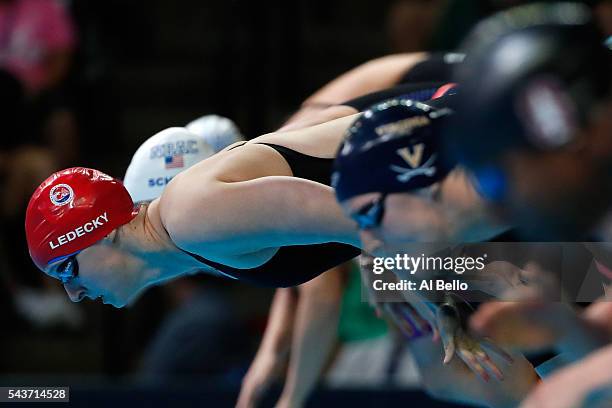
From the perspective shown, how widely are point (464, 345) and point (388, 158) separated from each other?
734mm

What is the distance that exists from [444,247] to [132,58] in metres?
4.38

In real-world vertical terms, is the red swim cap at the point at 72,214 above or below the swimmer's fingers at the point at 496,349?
above

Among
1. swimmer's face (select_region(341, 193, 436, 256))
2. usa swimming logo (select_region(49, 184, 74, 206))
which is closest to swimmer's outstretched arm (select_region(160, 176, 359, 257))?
swimmer's face (select_region(341, 193, 436, 256))

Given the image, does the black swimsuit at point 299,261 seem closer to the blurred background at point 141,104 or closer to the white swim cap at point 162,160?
the white swim cap at point 162,160

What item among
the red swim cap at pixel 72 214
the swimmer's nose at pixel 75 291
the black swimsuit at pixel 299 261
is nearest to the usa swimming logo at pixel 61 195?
the red swim cap at pixel 72 214

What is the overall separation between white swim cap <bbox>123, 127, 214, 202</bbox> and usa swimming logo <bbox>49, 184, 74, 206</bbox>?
1.00ft

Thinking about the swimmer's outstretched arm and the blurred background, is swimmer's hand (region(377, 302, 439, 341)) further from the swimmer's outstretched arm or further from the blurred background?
the blurred background

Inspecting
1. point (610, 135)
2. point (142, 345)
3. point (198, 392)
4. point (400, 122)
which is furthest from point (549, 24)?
point (142, 345)

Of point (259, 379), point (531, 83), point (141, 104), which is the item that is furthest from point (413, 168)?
point (141, 104)

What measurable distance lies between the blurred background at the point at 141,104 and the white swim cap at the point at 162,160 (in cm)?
171

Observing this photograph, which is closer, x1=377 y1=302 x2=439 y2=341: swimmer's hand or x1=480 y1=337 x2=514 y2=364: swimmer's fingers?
x1=480 y1=337 x2=514 y2=364: swimmer's fingers

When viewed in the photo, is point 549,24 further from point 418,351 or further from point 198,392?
point 198,392

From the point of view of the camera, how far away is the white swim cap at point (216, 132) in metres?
3.42

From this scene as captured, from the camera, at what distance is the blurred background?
204 inches
